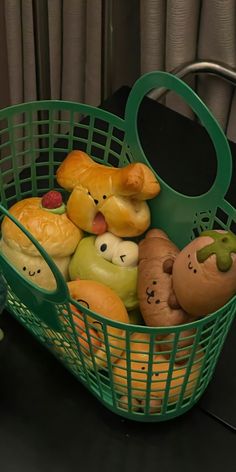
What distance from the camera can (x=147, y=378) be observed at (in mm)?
651

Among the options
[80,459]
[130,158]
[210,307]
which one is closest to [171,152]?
[130,158]

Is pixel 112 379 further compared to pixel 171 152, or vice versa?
pixel 171 152

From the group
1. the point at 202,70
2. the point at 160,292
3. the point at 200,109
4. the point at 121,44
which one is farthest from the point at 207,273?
the point at 121,44

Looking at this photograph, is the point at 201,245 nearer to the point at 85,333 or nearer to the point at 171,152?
the point at 85,333

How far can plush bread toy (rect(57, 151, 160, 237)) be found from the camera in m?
0.78

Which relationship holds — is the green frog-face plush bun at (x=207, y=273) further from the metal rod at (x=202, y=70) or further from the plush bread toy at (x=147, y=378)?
the metal rod at (x=202, y=70)

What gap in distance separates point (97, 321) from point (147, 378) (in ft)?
0.23

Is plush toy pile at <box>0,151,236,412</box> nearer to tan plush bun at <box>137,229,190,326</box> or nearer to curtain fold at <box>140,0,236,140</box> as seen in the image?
tan plush bun at <box>137,229,190,326</box>

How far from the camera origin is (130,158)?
86 centimetres

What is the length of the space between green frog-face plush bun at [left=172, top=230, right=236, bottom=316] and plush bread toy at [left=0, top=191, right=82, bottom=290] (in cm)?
15

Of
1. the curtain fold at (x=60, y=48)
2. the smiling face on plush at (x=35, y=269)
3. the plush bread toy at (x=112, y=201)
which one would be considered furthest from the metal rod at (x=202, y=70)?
the smiling face on plush at (x=35, y=269)

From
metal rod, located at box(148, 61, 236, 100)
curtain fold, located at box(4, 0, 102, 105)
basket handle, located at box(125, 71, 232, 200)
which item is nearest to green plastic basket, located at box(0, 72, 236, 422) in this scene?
basket handle, located at box(125, 71, 232, 200)

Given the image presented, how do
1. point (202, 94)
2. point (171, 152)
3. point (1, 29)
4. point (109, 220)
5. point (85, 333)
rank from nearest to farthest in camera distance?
point (85, 333)
point (109, 220)
point (171, 152)
point (202, 94)
point (1, 29)

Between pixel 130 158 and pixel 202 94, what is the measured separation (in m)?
0.31
